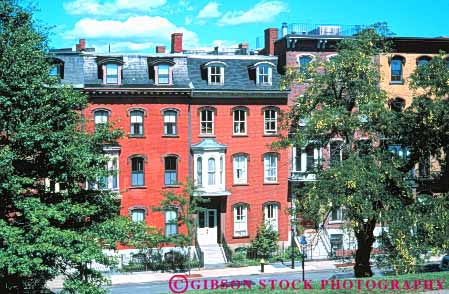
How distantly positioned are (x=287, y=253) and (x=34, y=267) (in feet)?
83.6

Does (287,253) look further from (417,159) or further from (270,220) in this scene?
(417,159)

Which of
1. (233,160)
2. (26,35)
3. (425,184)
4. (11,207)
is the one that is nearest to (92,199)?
(11,207)

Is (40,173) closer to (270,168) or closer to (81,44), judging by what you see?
(270,168)

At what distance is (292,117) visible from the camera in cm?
2642

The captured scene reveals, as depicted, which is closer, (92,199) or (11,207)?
(11,207)

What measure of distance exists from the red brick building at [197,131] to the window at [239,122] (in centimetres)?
7

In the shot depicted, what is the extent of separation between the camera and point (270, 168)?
4172cm

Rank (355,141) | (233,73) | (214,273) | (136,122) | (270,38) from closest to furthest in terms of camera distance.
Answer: (355,141)
(214,273)
(136,122)
(233,73)
(270,38)

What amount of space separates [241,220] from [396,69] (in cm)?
1607

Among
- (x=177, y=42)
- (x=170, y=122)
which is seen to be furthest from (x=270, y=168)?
(x=177, y=42)

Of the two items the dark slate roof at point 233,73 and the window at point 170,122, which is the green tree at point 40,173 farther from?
the dark slate roof at point 233,73

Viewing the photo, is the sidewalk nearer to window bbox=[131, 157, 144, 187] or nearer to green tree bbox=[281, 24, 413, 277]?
window bbox=[131, 157, 144, 187]

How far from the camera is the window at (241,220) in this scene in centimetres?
4109

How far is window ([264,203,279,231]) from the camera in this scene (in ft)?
137
